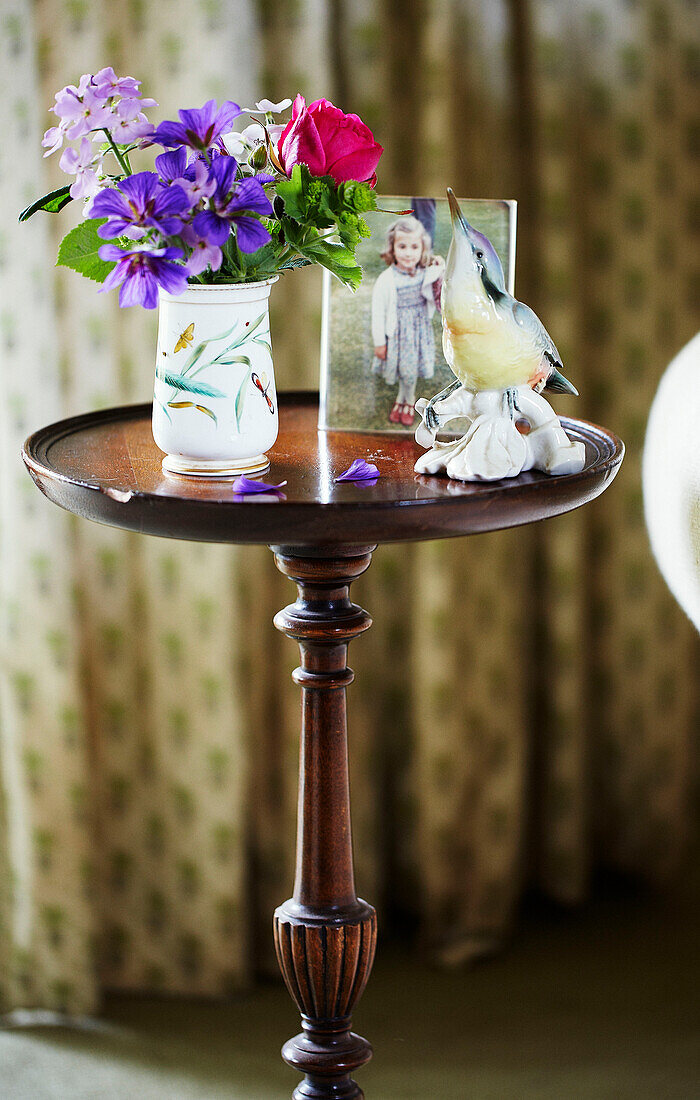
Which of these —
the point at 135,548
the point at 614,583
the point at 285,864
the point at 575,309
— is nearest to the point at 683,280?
the point at 575,309

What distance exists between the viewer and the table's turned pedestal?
1121mm

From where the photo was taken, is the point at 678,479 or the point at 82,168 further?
the point at 678,479

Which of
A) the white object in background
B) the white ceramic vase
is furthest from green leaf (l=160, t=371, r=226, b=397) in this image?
the white object in background

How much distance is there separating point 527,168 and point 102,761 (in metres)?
1.27

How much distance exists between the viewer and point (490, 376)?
1235 millimetres

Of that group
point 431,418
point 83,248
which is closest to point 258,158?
point 83,248

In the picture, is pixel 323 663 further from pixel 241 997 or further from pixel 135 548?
pixel 241 997

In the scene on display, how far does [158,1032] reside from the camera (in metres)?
2.08

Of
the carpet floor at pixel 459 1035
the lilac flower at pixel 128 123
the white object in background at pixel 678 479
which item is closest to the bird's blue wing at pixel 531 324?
the white object in background at pixel 678 479

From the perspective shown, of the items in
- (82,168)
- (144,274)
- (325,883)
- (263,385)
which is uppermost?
(82,168)

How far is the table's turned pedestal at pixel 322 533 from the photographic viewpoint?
1121mm

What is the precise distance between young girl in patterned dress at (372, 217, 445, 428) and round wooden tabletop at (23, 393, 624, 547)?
98 mm

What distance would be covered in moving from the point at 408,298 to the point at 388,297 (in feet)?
0.07

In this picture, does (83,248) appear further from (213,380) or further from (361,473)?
(361,473)
